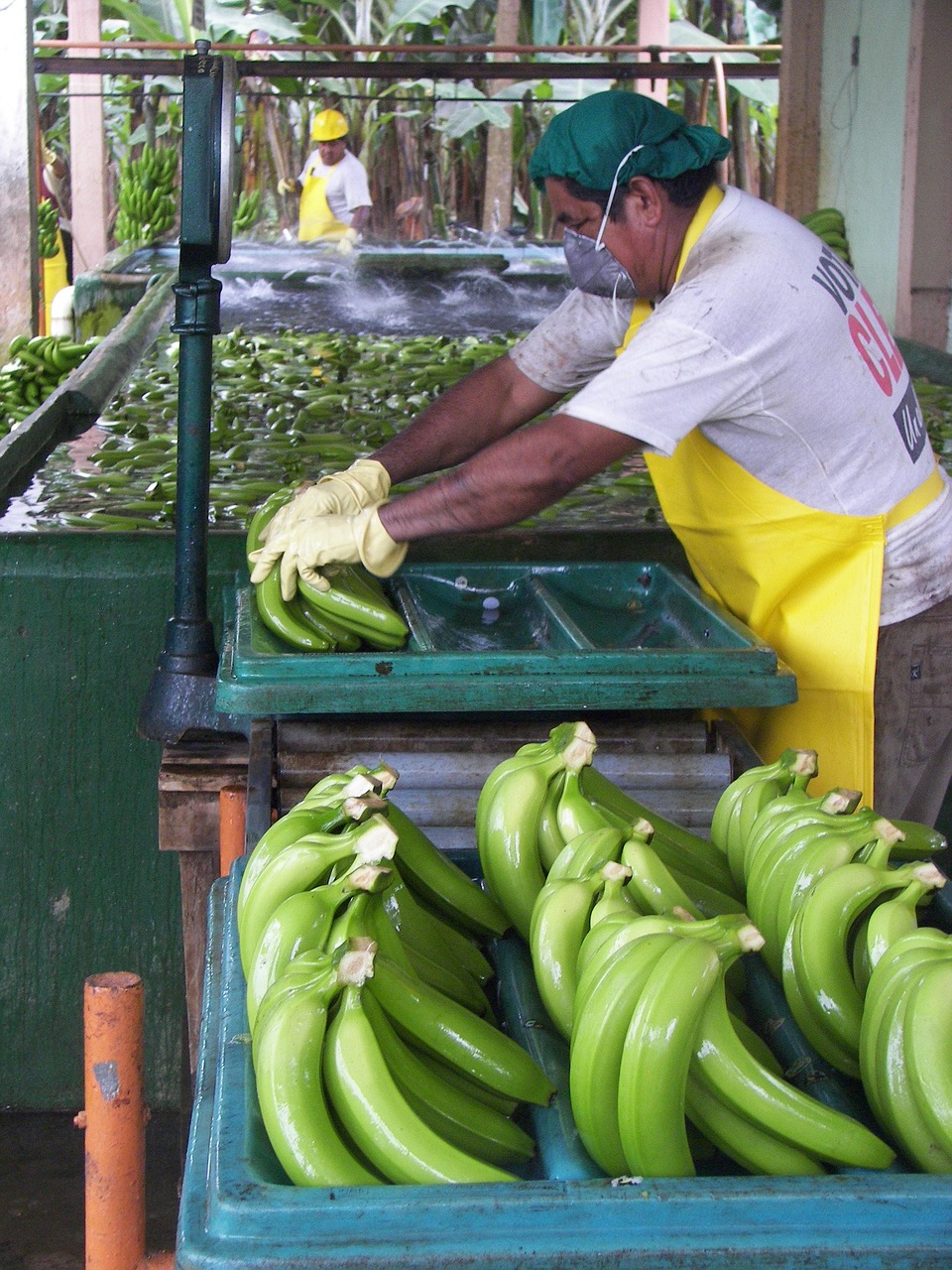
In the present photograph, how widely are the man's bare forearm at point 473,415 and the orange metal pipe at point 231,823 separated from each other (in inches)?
37.5

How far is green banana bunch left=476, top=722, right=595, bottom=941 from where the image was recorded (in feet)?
5.35

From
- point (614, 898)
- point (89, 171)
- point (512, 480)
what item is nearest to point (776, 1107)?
point (614, 898)

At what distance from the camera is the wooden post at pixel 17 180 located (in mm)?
7121

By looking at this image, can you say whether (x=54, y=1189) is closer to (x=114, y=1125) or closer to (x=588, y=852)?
(x=114, y=1125)

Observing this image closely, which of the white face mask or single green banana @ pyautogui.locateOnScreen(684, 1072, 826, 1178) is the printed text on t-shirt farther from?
single green banana @ pyautogui.locateOnScreen(684, 1072, 826, 1178)

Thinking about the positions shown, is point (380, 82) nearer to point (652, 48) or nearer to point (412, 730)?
point (652, 48)

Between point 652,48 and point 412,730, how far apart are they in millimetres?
7092

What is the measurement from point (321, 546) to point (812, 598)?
3.03 ft

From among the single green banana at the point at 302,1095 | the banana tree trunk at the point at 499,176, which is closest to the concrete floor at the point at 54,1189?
the single green banana at the point at 302,1095

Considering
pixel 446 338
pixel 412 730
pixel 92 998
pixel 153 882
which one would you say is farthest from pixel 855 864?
pixel 446 338

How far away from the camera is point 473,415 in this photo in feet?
10.3

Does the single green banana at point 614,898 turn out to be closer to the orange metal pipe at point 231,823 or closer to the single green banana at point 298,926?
the single green banana at point 298,926

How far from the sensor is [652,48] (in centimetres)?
823

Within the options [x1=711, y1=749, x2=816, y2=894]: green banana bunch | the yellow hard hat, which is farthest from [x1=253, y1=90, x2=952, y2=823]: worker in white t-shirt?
the yellow hard hat
